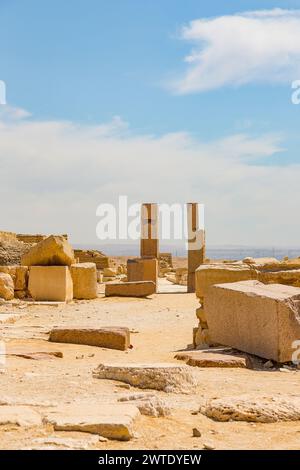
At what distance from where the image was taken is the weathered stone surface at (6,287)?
1619 centimetres

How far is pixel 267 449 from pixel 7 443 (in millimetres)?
1663

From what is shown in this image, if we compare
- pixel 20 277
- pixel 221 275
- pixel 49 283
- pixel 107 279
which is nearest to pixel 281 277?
pixel 221 275

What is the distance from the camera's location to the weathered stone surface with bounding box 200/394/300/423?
4.93m

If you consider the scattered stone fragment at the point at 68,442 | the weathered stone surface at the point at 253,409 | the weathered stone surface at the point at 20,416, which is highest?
the scattered stone fragment at the point at 68,442

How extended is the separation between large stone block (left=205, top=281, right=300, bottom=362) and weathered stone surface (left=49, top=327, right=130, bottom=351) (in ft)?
4.35

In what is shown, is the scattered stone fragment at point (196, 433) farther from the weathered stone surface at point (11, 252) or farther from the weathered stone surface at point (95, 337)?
the weathered stone surface at point (11, 252)

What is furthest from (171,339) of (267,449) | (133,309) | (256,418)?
(267,449)

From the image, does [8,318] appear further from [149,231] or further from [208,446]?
[149,231]

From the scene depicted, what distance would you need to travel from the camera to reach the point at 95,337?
31.5 feet

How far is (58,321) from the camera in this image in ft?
42.9

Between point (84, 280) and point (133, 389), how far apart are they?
1216 centimetres

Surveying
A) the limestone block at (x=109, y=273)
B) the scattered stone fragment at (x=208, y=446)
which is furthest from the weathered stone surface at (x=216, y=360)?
the limestone block at (x=109, y=273)

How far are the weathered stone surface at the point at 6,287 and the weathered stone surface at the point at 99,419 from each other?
11.7 m

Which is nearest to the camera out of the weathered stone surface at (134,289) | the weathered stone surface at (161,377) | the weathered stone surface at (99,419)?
the weathered stone surface at (99,419)
